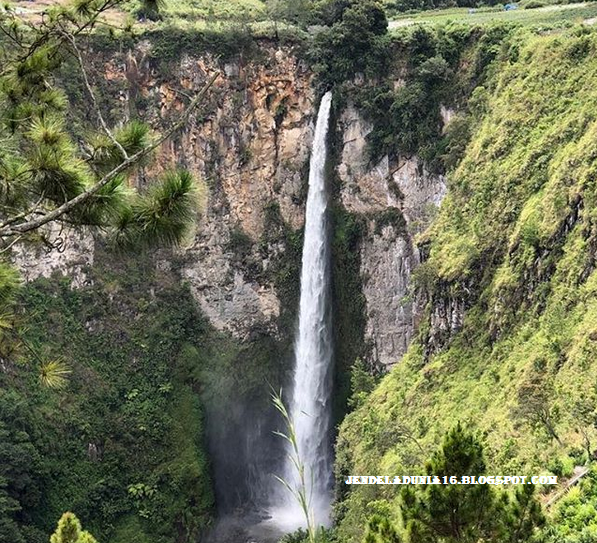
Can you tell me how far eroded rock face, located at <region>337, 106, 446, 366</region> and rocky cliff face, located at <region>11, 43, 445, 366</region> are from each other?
0.12ft

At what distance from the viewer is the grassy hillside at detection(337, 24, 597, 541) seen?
11984 millimetres

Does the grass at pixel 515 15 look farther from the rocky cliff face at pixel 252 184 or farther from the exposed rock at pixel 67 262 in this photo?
the exposed rock at pixel 67 262

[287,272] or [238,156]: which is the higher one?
[238,156]

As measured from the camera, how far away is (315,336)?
26984mm

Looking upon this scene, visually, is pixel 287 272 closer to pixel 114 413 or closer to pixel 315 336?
pixel 315 336

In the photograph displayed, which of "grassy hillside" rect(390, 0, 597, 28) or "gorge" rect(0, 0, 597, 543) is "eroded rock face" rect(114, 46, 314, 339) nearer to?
"gorge" rect(0, 0, 597, 543)

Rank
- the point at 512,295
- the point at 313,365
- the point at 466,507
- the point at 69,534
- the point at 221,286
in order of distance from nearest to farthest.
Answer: the point at 466,507 < the point at 69,534 < the point at 512,295 < the point at 313,365 < the point at 221,286

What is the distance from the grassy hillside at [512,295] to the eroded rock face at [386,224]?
2.89m

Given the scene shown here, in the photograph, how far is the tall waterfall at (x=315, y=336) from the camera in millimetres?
26234

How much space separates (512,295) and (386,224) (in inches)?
399

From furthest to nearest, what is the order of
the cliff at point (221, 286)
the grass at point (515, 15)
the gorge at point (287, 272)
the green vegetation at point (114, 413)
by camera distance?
the cliff at point (221, 286) < the green vegetation at point (114, 413) < the grass at point (515, 15) < the gorge at point (287, 272)

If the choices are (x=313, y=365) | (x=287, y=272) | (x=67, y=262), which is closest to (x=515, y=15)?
(x=287, y=272)

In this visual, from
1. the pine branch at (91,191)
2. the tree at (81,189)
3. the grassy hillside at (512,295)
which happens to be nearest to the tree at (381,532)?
the tree at (81,189)

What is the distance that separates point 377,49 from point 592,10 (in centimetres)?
676
